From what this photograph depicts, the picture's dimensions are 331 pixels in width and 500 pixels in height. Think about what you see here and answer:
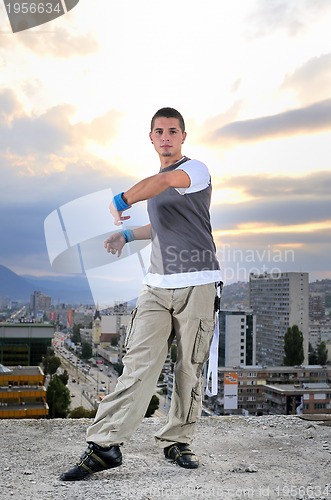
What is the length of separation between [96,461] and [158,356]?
0.39 m

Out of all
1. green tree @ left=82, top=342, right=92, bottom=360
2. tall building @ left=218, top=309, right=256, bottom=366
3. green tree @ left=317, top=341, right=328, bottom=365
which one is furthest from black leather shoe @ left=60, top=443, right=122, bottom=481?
green tree @ left=82, top=342, right=92, bottom=360

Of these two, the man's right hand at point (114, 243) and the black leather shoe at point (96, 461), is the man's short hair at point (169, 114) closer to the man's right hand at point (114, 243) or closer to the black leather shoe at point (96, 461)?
the man's right hand at point (114, 243)

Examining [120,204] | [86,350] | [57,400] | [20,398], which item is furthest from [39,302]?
[120,204]

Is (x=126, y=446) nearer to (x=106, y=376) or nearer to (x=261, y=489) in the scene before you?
(x=261, y=489)

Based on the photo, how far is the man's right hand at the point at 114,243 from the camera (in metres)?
2.20

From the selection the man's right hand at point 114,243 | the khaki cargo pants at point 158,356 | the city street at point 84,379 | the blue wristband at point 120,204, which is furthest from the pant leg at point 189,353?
the city street at point 84,379

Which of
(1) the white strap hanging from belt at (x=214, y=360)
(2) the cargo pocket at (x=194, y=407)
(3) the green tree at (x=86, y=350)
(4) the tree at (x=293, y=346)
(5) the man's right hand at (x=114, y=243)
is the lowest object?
(3) the green tree at (x=86, y=350)

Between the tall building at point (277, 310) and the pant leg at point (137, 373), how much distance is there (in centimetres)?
2588

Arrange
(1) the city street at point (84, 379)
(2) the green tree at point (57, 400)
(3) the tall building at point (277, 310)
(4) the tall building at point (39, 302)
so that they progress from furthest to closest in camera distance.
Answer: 1. (1) the city street at point (84, 379)
2. (3) the tall building at point (277, 310)
3. (4) the tall building at point (39, 302)
4. (2) the green tree at point (57, 400)

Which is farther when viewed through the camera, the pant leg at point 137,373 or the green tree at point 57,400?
the green tree at point 57,400

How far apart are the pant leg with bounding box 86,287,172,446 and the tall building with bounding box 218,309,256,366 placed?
24.1 meters

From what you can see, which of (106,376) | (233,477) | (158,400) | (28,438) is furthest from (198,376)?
(106,376)

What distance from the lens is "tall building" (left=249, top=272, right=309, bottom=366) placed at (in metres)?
28.0

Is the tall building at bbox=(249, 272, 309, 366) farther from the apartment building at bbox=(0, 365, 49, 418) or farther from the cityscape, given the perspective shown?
the apartment building at bbox=(0, 365, 49, 418)
